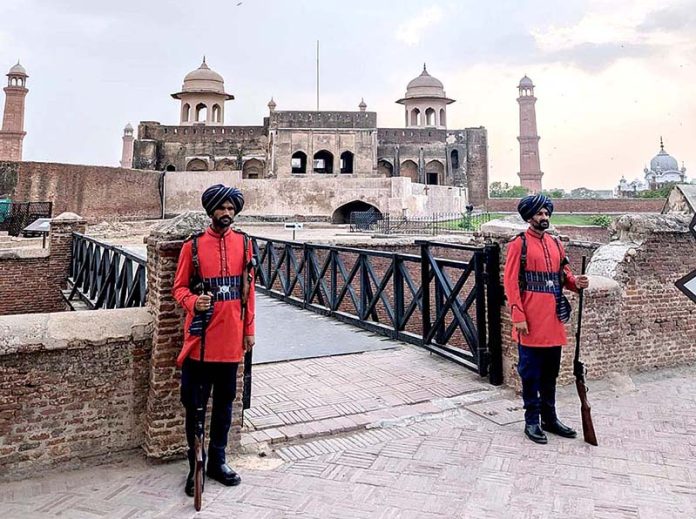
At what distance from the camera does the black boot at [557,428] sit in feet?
12.1

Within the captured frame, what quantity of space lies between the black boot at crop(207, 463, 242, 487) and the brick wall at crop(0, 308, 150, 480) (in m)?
0.63

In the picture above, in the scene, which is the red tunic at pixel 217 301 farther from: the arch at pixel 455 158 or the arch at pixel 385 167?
the arch at pixel 455 158

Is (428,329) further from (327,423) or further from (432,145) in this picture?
(432,145)

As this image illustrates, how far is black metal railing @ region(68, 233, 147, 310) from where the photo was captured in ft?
20.8

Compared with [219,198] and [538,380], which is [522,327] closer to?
[538,380]

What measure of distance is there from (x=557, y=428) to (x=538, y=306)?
3.05 ft

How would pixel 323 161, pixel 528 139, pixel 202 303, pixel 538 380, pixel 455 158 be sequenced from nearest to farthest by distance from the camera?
pixel 202 303 → pixel 538 380 → pixel 323 161 → pixel 455 158 → pixel 528 139

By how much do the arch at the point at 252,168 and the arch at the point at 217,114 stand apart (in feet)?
20.4

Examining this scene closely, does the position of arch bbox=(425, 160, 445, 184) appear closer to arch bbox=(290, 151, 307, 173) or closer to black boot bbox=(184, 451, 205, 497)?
arch bbox=(290, 151, 307, 173)

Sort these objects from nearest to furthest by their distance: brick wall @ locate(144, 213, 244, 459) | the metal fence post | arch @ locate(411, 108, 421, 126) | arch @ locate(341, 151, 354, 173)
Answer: brick wall @ locate(144, 213, 244, 459)
the metal fence post
arch @ locate(341, 151, 354, 173)
arch @ locate(411, 108, 421, 126)

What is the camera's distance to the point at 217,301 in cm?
298

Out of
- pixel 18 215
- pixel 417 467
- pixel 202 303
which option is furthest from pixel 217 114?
pixel 417 467

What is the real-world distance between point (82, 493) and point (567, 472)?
291 centimetres

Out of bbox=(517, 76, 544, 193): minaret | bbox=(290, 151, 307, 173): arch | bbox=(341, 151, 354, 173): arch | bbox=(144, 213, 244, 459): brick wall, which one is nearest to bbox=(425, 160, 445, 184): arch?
bbox=(341, 151, 354, 173): arch
